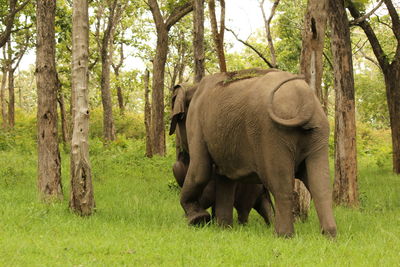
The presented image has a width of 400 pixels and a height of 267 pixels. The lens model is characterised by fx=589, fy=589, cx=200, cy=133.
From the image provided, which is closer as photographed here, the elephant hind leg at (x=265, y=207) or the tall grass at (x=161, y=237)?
the tall grass at (x=161, y=237)

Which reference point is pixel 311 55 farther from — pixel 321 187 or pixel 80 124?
pixel 80 124

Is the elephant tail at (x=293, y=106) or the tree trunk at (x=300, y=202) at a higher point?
the elephant tail at (x=293, y=106)

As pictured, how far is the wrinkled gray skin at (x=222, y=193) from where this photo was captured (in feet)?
26.6

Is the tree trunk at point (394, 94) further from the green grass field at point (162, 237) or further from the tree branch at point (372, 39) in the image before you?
the green grass field at point (162, 237)

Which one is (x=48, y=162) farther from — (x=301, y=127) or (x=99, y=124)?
(x=99, y=124)

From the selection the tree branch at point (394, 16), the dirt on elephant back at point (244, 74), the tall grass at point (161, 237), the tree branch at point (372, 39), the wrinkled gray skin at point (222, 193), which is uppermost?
the tree branch at point (394, 16)

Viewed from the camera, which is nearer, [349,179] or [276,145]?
[276,145]

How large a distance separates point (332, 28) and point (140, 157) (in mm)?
8671

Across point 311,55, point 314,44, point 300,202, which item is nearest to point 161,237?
point 300,202

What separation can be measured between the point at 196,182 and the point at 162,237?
4.17ft

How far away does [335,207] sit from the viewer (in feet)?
35.4

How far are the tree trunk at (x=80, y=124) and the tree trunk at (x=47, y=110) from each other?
124 centimetres

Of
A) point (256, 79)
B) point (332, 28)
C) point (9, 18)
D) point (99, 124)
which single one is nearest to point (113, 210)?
point (256, 79)

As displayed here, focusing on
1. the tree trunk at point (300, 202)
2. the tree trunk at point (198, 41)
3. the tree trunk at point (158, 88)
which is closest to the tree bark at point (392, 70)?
the tree trunk at point (198, 41)
